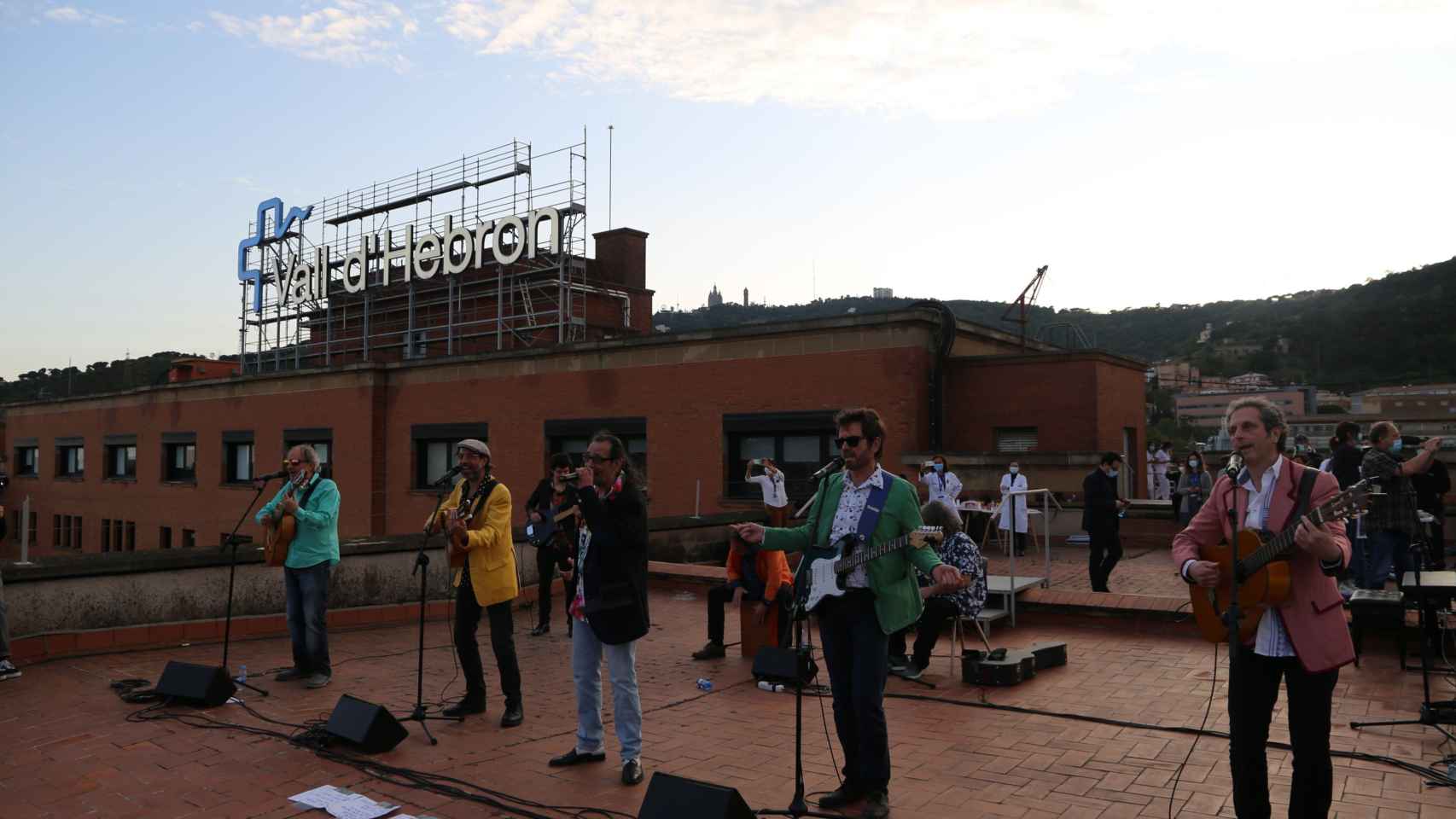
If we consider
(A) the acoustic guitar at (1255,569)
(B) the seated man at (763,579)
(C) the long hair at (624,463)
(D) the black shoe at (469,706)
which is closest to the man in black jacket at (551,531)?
(B) the seated man at (763,579)

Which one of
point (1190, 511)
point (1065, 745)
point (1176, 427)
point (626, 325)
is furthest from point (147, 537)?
point (1176, 427)

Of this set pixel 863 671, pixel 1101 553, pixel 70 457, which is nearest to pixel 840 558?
pixel 863 671

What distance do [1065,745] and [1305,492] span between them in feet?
8.69

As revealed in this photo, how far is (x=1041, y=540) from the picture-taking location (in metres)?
19.1

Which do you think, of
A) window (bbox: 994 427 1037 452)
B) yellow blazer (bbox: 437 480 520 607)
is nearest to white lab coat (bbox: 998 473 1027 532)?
window (bbox: 994 427 1037 452)

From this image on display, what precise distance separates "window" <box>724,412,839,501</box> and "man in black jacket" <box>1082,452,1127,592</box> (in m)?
8.03

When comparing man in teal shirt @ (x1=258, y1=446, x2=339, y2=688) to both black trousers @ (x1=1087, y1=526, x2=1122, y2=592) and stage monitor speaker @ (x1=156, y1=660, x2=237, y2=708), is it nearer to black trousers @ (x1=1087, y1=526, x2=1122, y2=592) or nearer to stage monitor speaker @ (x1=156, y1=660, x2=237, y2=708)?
stage monitor speaker @ (x1=156, y1=660, x2=237, y2=708)

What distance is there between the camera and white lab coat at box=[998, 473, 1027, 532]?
14672 millimetres

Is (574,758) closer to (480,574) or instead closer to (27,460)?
(480,574)

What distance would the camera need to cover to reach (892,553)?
491cm

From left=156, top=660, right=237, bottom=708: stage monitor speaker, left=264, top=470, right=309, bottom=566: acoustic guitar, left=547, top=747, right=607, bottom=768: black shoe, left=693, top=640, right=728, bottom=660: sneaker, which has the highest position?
left=264, top=470, right=309, bottom=566: acoustic guitar

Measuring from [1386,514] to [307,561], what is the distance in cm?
969

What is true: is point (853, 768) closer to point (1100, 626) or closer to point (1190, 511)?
point (1100, 626)

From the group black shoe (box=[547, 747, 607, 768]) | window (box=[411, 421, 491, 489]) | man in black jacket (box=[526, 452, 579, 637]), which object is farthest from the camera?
window (box=[411, 421, 491, 489])
